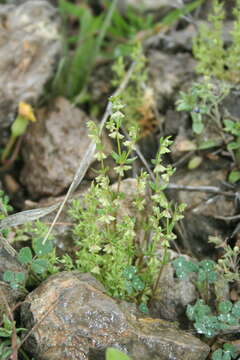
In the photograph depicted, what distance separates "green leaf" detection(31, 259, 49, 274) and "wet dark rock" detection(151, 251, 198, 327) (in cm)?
65

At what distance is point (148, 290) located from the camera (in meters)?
2.49

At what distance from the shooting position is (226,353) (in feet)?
7.25

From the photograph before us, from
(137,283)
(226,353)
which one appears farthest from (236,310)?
(137,283)

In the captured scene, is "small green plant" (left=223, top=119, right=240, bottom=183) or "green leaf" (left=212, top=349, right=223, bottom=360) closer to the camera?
"green leaf" (left=212, top=349, right=223, bottom=360)

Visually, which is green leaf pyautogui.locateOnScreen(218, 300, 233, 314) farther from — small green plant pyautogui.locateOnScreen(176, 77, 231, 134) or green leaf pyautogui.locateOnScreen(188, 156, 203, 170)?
small green plant pyautogui.locateOnScreen(176, 77, 231, 134)

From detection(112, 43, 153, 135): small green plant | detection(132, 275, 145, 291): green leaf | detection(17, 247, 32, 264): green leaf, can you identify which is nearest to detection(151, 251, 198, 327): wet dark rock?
detection(132, 275, 145, 291): green leaf

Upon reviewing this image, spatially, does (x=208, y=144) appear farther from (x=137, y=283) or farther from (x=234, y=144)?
(x=137, y=283)

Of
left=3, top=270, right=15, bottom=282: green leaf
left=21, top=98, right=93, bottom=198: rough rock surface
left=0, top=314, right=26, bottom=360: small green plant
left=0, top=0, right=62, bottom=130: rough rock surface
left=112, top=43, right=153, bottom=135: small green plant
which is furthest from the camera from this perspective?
left=0, top=0, right=62, bottom=130: rough rock surface

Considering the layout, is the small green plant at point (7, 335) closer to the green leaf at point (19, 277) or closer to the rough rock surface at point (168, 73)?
the green leaf at point (19, 277)

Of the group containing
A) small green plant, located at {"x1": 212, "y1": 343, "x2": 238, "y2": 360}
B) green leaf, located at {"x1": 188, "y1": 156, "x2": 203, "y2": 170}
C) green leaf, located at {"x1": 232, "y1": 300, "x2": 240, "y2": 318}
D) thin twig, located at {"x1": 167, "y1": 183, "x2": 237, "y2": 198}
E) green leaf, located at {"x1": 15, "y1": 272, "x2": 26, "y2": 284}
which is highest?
green leaf, located at {"x1": 15, "y1": 272, "x2": 26, "y2": 284}

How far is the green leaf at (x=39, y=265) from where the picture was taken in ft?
7.64

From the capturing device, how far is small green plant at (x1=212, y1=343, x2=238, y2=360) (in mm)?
2203

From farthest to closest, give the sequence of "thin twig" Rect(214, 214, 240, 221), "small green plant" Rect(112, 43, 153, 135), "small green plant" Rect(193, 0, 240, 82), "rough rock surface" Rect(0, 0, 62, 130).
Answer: "rough rock surface" Rect(0, 0, 62, 130)
"small green plant" Rect(112, 43, 153, 135)
"small green plant" Rect(193, 0, 240, 82)
"thin twig" Rect(214, 214, 240, 221)

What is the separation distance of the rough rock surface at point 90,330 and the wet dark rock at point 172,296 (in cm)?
29
